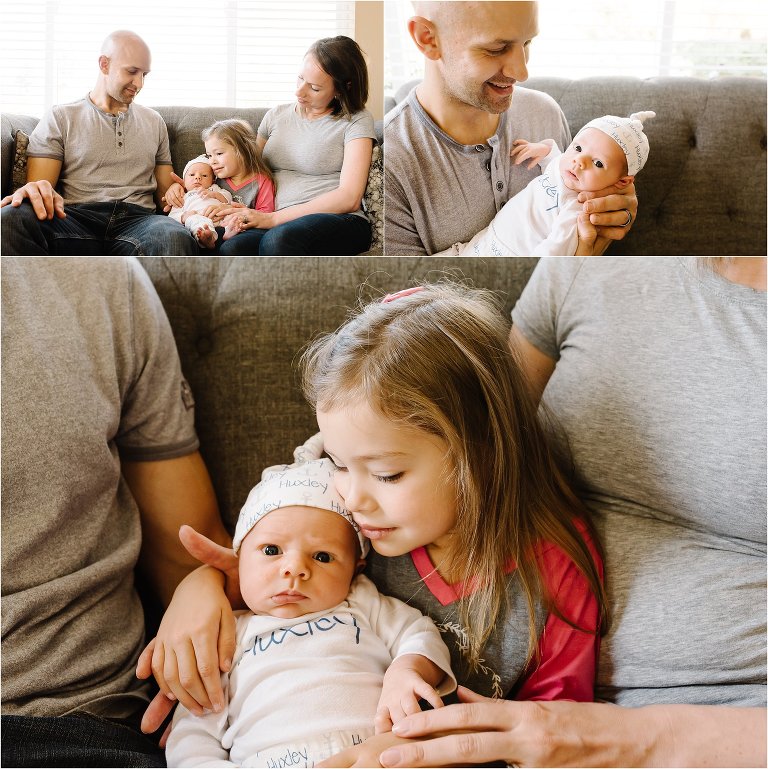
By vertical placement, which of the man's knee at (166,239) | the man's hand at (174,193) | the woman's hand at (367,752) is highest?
the man's hand at (174,193)

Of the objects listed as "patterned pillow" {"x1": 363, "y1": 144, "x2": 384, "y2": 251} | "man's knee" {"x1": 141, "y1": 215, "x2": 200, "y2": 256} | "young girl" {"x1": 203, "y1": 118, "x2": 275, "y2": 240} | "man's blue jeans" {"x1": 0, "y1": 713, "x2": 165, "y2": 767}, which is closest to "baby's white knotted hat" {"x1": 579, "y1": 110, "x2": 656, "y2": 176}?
"patterned pillow" {"x1": 363, "y1": 144, "x2": 384, "y2": 251}

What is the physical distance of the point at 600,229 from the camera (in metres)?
0.87

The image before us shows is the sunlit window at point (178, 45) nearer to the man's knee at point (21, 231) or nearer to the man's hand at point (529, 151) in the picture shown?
the man's knee at point (21, 231)

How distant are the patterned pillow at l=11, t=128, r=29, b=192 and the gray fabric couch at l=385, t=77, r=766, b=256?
0.68 metres

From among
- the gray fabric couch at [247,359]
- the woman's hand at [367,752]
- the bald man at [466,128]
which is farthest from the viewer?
the gray fabric couch at [247,359]

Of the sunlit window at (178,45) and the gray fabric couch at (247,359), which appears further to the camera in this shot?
the gray fabric couch at (247,359)

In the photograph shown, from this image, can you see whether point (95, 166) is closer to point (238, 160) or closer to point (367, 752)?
point (238, 160)

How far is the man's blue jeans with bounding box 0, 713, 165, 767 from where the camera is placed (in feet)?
2.38

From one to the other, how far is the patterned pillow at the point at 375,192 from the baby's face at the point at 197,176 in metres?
0.19

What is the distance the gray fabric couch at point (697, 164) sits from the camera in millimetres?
860

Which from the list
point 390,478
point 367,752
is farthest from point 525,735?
point 390,478

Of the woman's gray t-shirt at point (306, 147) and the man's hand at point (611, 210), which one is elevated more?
the woman's gray t-shirt at point (306, 147)

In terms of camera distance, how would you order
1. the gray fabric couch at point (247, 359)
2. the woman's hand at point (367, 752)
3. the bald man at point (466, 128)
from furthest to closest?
the gray fabric couch at point (247, 359) → the bald man at point (466, 128) → the woman's hand at point (367, 752)

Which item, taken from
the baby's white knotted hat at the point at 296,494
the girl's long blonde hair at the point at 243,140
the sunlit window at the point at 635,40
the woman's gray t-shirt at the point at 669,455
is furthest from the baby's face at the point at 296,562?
the sunlit window at the point at 635,40
